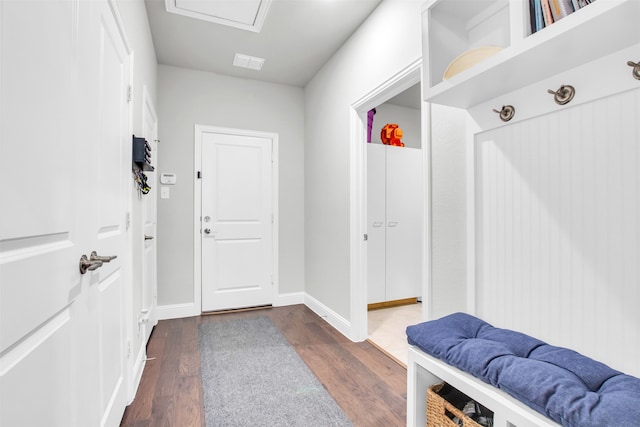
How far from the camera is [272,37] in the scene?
9.16 feet

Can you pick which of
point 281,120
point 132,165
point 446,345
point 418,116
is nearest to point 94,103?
point 132,165

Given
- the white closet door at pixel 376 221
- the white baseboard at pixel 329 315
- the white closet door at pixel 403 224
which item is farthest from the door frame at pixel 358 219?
the white closet door at pixel 403 224

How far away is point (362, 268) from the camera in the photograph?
8.83 feet

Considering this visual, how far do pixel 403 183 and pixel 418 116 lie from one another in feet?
4.68

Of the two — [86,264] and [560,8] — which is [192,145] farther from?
[560,8]

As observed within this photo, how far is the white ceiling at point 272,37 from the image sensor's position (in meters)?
2.41

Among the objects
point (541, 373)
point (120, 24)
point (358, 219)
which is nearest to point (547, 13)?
point (541, 373)

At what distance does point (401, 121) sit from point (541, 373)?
402 centimetres

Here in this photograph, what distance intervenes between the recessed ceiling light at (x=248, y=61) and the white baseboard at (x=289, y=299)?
2578 mm

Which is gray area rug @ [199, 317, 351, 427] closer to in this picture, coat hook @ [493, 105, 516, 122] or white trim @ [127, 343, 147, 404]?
white trim @ [127, 343, 147, 404]

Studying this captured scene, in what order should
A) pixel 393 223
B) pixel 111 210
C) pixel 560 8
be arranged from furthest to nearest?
pixel 393 223 < pixel 111 210 < pixel 560 8

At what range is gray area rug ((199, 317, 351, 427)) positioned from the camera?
166cm

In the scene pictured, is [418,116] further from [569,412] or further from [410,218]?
[569,412]

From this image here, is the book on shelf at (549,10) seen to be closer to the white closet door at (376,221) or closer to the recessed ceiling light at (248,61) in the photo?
the white closet door at (376,221)
